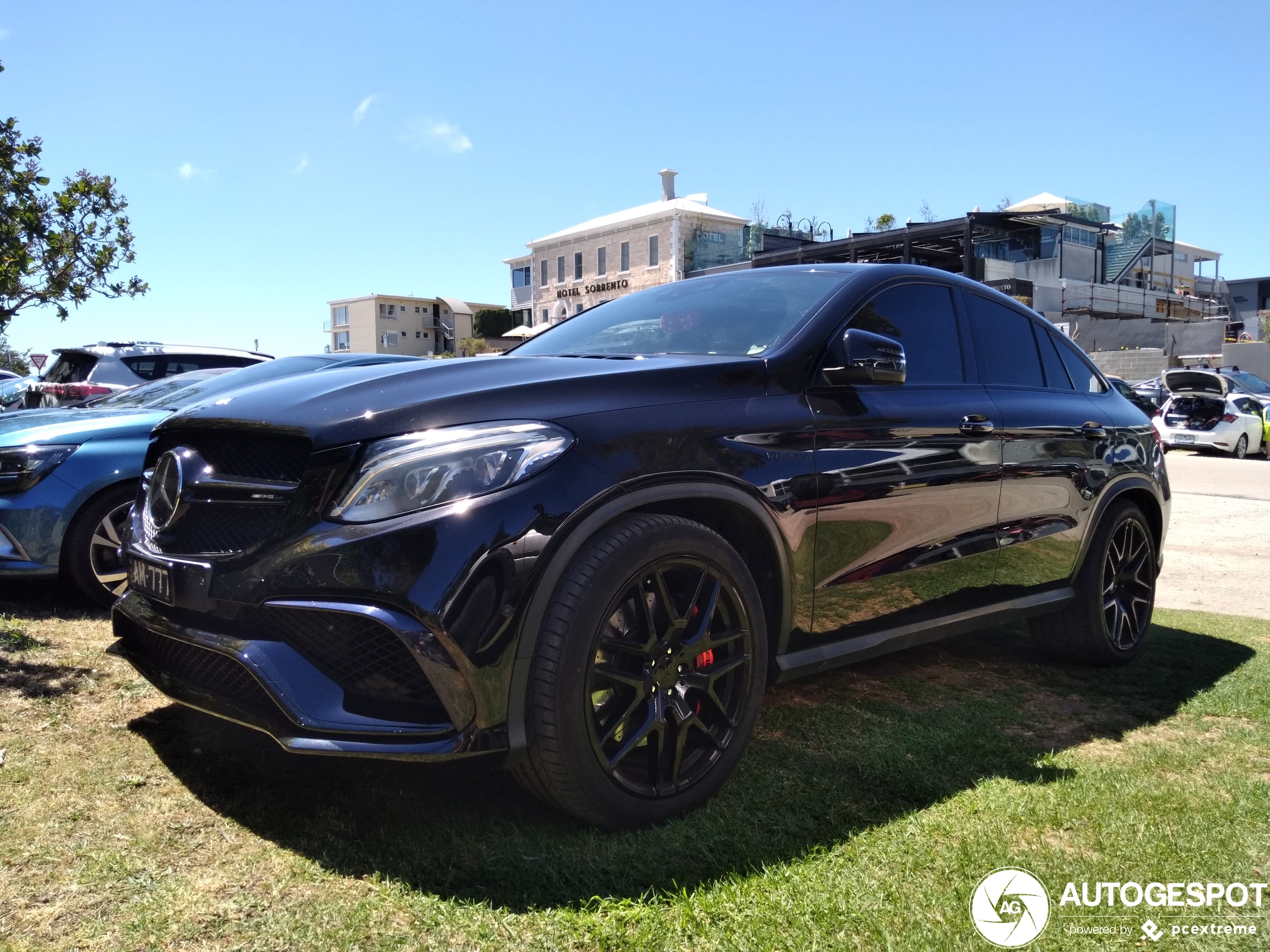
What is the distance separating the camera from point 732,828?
108 inches

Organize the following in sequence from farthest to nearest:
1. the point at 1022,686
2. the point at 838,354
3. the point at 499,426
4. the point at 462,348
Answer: the point at 462,348, the point at 1022,686, the point at 838,354, the point at 499,426

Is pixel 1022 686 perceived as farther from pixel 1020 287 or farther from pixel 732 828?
pixel 1020 287

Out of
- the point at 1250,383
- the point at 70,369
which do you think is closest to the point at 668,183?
the point at 1250,383

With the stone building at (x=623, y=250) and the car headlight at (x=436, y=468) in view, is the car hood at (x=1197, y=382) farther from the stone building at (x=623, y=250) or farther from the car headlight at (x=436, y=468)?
the stone building at (x=623, y=250)

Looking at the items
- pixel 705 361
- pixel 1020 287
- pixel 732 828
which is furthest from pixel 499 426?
pixel 1020 287

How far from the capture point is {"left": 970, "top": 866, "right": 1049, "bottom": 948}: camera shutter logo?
2.29 m

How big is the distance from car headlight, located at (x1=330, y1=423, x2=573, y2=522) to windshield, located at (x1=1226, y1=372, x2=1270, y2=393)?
2272cm

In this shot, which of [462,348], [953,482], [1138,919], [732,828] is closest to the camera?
[1138,919]

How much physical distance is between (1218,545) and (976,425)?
21.7 ft

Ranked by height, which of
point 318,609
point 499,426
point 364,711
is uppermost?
point 499,426

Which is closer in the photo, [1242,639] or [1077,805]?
[1077,805]

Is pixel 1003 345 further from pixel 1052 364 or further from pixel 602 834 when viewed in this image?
pixel 602 834

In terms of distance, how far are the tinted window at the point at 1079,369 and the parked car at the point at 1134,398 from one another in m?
0.19

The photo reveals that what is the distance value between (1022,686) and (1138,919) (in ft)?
6.86
